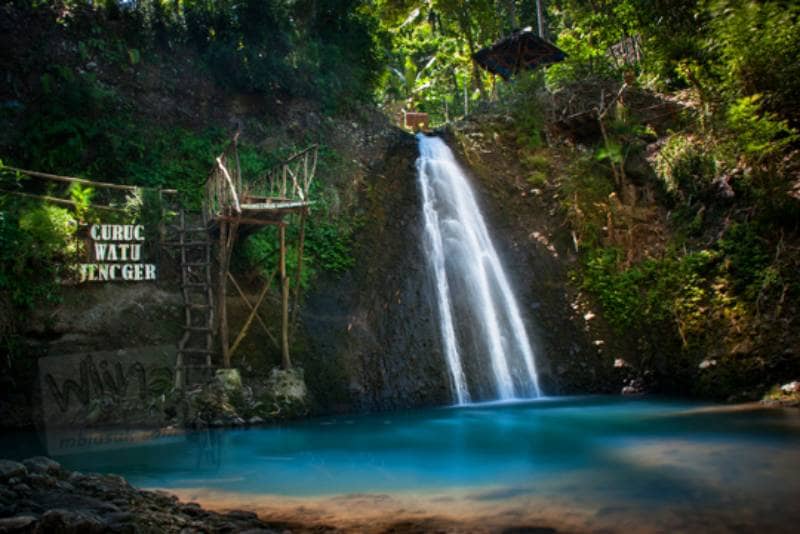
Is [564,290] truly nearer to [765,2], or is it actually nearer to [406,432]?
[406,432]

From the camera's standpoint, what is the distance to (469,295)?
1370cm

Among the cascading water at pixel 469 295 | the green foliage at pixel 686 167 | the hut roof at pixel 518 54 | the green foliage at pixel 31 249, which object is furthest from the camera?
the hut roof at pixel 518 54

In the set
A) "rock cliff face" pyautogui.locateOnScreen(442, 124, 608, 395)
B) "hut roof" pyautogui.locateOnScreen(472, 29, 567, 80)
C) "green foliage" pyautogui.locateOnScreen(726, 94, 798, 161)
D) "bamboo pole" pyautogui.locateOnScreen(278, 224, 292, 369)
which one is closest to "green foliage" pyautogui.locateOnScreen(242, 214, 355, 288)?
"bamboo pole" pyautogui.locateOnScreen(278, 224, 292, 369)

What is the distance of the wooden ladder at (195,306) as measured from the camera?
10.4m

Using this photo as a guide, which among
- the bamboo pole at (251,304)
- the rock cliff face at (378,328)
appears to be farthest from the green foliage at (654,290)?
the bamboo pole at (251,304)

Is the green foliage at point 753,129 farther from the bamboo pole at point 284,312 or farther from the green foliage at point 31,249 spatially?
the green foliage at point 31,249

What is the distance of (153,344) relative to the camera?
10.5 m

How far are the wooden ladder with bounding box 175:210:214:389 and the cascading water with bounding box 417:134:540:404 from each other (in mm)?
4722

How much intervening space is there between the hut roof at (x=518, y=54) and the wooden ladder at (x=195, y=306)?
12.9 meters

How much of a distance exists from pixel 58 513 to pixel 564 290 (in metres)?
11.8

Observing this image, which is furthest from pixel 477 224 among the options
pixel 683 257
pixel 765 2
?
pixel 765 2

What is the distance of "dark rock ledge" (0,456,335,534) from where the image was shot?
4.09 meters

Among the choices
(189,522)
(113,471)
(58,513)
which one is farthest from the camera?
(113,471)

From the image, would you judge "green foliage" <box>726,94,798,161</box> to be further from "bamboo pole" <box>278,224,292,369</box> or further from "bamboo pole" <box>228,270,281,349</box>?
"bamboo pole" <box>228,270,281,349</box>
